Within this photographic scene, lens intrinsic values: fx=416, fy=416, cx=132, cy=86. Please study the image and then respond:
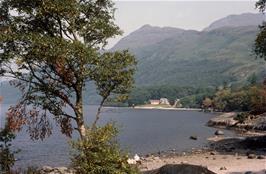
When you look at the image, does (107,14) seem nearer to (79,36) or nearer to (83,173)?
(79,36)

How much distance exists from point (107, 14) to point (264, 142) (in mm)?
56109

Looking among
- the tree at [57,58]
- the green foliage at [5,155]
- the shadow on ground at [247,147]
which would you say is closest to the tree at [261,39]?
the shadow on ground at [247,147]

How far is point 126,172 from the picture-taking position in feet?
85.8

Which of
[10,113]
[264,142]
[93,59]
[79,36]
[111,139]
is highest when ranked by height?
[79,36]

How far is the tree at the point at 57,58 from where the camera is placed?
92.5 feet

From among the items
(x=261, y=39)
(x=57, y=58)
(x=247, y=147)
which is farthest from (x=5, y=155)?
(x=247, y=147)

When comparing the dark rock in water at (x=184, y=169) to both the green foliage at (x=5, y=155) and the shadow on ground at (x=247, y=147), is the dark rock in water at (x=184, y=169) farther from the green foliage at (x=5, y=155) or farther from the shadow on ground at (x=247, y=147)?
the shadow on ground at (x=247, y=147)

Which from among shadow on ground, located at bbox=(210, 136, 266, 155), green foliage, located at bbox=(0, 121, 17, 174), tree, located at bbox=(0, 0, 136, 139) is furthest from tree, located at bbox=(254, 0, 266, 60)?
green foliage, located at bbox=(0, 121, 17, 174)

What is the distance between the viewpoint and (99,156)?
25.3m

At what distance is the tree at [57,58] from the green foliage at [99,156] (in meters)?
3.79

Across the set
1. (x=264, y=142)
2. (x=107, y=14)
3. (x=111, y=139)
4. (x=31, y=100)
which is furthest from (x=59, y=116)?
(x=264, y=142)

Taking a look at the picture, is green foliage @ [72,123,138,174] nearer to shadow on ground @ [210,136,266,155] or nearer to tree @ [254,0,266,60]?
tree @ [254,0,266,60]

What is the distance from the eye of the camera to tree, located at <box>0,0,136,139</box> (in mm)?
28203

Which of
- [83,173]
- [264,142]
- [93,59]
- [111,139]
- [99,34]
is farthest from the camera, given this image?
[264,142]
